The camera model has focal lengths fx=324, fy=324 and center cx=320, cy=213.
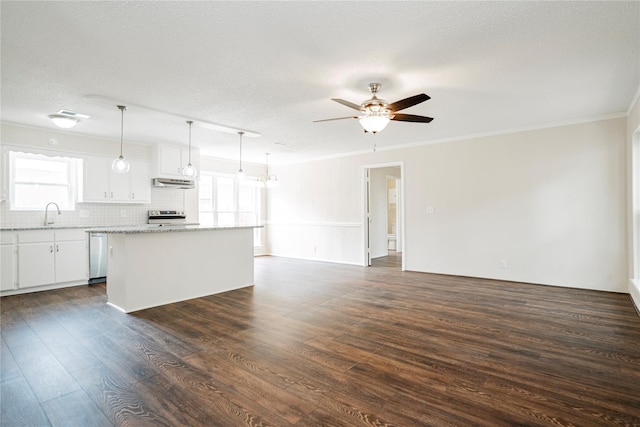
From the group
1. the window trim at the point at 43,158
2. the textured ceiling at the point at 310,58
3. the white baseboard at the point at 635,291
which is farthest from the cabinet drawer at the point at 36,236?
the white baseboard at the point at 635,291

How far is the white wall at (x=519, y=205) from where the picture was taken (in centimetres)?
456

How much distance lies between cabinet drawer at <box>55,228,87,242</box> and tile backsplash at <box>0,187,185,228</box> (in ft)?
0.69

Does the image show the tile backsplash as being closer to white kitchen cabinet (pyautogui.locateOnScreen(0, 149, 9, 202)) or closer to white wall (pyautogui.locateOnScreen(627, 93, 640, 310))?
white kitchen cabinet (pyautogui.locateOnScreen(0, 149, 9, 202))

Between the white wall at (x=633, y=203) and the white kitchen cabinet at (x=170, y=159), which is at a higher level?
the white kitchen cabinet at (x=170, y=159)

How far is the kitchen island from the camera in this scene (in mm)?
3859

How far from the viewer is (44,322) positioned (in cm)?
346

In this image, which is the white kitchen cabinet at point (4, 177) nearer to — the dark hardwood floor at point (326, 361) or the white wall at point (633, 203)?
the dark hardwood floor at point (326, 361)

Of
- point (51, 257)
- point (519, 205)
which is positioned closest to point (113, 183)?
point (51, 257)

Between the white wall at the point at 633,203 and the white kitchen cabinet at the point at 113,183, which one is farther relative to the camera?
the white kitchen cabinet at the point at 113,183

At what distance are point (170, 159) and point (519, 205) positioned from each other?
6217 mm

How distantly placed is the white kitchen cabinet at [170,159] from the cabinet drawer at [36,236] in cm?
188

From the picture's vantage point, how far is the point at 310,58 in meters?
2.81

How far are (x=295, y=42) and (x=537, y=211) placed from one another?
4.54m

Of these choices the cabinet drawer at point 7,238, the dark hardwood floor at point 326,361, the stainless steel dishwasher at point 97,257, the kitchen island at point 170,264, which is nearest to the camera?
the dark hardwood floor at point 326,361
